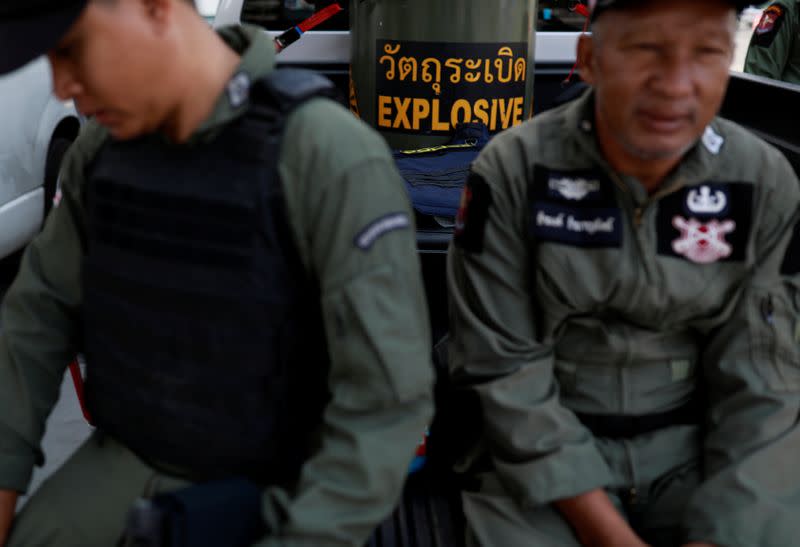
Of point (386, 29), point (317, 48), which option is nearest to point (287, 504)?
point (386, 29)

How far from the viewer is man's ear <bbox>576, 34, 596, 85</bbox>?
5.21ft

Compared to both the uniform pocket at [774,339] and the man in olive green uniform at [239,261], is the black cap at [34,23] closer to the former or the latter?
the man in olive green uniform at [239,261]

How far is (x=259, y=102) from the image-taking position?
1.31 metres

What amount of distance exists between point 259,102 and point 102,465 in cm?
71

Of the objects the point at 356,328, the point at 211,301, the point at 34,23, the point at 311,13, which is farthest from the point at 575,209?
the point at 311,13

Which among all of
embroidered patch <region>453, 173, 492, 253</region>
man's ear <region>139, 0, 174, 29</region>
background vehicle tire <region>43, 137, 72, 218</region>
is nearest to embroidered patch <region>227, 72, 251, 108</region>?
man's ear <region>139, 0, 174, 29</region>

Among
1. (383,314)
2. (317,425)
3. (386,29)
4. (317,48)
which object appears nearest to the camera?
(383,314)

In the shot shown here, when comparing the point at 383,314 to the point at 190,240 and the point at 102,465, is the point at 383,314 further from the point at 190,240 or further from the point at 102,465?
the point at 102,465

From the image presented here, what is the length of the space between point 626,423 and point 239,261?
82cm

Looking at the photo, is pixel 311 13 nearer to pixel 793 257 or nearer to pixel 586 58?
pixel 586 58

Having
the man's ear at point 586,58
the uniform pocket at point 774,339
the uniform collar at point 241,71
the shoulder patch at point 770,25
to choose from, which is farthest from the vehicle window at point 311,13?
the uniform pocket at point 774,339

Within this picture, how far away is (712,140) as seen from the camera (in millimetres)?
1603

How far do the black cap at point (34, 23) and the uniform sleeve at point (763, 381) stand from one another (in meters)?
1.19

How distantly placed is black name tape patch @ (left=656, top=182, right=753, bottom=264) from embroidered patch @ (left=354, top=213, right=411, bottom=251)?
56 cm
